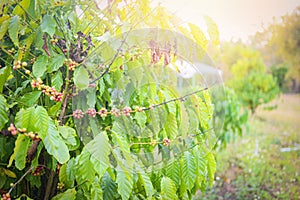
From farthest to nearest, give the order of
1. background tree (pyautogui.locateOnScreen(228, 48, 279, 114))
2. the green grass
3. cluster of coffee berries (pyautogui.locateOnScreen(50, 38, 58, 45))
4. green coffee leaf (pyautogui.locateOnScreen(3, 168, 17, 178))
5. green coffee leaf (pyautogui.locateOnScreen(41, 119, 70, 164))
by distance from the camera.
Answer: background tree (pyautogui.locateOnScreen(228, 48, 279, 114)), the green grass, green coffee leaf (pyautogui.locateOnScreen(3, 168, 17, 178)), cluster of coffee berries (pyautogui.locateOnScreen(50, 38, 58, 45)), green coffee leaf (pyautogui.locateOnScreen(41, 119, 70, 164))

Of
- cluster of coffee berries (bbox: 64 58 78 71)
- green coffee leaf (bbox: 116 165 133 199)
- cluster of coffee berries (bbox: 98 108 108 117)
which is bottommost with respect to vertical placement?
green coffee leaf (bbox: 116 165 133 199)

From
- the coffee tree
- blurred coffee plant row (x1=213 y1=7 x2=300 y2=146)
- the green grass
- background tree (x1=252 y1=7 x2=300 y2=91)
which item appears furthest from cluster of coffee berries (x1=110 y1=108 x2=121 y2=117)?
background tree (x1=252 y1=7 x2=300 y2=91)

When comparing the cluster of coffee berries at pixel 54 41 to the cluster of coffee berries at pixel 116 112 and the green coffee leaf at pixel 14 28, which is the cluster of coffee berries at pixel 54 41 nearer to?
the green coffee leaf at pixel 14 28

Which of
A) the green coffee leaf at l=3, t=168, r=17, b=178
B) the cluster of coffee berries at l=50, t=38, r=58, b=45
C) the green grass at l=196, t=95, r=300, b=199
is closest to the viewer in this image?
the cluster of coffee berries at l=50, t=38, r=58, b=45

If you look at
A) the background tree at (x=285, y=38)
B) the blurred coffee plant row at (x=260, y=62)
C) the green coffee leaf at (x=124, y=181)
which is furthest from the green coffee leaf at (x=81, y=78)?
the background tree at (x=285, y=38)

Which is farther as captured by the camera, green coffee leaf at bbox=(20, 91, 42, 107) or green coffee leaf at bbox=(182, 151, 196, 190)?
green coffee leaf at bbox=(182, 151, 196, 190)

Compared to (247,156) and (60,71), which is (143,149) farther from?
(247,156)

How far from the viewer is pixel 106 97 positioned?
936 mm

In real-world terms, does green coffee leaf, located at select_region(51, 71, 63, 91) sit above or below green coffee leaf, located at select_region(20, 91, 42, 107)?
above

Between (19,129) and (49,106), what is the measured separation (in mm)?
185

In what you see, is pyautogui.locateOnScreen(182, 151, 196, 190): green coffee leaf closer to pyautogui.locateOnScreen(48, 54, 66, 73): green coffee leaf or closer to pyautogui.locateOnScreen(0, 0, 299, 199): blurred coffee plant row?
pyautogui.locateOnScreen(0, 0, 299, 199): blurred coffee plant row

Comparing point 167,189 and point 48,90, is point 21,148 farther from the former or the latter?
→ point 167,189

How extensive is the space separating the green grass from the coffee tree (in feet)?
6.01

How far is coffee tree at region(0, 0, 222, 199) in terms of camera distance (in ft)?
2.59
